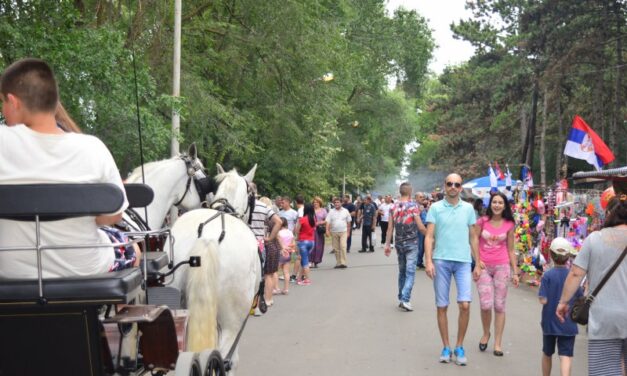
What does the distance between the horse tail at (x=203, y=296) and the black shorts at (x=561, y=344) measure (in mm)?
3263

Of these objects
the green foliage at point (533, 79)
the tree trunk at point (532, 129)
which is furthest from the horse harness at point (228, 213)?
the tree trunk at point (532, 129)

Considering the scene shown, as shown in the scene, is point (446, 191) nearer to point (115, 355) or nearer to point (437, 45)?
point (115, 355)

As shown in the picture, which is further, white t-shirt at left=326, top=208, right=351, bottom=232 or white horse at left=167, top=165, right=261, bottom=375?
white t-shirt at left=326, top=208, right=351, bottom=232

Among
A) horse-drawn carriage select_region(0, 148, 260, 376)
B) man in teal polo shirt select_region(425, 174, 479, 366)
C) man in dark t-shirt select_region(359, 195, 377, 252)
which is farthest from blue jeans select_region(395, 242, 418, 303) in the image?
man in dark t-shirt select_region(359, 195, 377, 252)

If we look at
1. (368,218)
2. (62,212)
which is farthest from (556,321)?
(368,218)

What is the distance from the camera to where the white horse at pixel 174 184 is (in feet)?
23.9

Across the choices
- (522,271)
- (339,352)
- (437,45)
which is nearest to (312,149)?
(522,271)

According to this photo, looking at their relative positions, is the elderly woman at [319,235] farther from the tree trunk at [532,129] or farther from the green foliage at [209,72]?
the tree trunk at [532,129]

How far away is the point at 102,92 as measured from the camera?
1166cm

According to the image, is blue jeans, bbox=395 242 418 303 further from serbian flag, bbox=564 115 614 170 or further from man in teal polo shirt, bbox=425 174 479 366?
man in teal polo shirt, bbox=425 174 479 366

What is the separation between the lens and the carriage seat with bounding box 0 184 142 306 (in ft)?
11.6

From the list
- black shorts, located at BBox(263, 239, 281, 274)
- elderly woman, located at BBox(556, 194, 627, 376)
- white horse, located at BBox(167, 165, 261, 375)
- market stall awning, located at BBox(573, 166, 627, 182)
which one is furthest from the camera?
black shorts, located at BBox(263, 239, 281, 274)

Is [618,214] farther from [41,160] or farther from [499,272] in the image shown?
[41,160]

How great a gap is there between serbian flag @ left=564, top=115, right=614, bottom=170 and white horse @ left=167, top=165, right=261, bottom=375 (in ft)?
29.1
